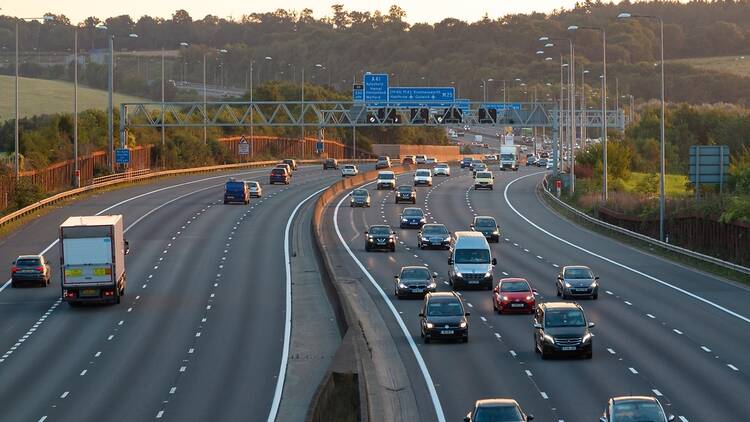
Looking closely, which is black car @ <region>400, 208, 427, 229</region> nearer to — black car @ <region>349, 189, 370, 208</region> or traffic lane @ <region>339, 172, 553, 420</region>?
black car @ <region>349, 189, 370, 208</region>

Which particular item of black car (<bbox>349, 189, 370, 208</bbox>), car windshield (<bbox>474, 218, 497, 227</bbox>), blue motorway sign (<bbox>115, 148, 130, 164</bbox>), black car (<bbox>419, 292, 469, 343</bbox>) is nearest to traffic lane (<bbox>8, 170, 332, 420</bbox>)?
black car (<bbox>419, 292, 469, 343</bbox>)

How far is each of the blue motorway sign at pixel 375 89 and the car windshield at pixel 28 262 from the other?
61628 mm

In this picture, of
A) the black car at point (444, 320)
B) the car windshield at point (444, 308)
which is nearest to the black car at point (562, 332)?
the black car at point (444, 320)

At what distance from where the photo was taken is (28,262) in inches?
2196

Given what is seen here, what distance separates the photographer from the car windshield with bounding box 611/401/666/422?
2341cm

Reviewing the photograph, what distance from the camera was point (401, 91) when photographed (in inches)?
4530

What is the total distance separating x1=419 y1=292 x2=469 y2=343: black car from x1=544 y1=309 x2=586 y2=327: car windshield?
12.0ft

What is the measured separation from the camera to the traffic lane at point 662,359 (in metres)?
30.0

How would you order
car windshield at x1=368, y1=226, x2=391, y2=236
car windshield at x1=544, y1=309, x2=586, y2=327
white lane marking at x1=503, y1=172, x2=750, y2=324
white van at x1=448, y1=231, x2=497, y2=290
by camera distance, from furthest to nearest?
car windshield at x1=368, y1=226, x2=391, y2=236, white van at x1=448, y1=231, x2=497, y2=290, white lane marking at x1=503, y1=172, x2=750, y2=324, car windshield at x1=544, y1=309, x2=586, y2=327

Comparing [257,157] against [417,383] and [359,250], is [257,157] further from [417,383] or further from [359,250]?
[417,383]

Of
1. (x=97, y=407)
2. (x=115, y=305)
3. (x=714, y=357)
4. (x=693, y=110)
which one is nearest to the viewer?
(x=97, y=407)

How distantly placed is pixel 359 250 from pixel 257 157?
307 feet

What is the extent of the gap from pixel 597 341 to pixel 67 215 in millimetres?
49812

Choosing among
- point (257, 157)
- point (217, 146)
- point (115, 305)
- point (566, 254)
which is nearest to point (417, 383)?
point (115, 305)
